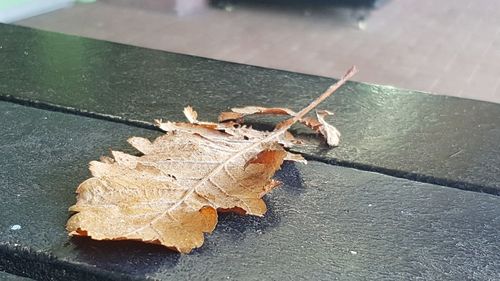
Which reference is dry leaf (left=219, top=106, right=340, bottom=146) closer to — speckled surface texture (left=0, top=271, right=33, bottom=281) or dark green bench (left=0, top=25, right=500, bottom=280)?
dark green bench (left=0, top=25, right=500, bottom=280)

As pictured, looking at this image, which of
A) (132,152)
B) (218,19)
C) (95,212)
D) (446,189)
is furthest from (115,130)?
(218,19)

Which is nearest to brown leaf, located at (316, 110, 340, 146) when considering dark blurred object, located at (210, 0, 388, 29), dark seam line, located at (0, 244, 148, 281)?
dark seam line, located at (0, 244, 148, 281)

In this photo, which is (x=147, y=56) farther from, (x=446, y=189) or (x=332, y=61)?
(x=332, y=61)

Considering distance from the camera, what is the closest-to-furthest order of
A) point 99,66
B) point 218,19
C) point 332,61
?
point 99,66, point 332,61, point 218,19

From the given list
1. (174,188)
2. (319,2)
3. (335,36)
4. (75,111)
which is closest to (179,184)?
(174,188)

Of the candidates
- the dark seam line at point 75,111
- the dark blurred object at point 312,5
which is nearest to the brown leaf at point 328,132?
the dark seam line at point 75,111
